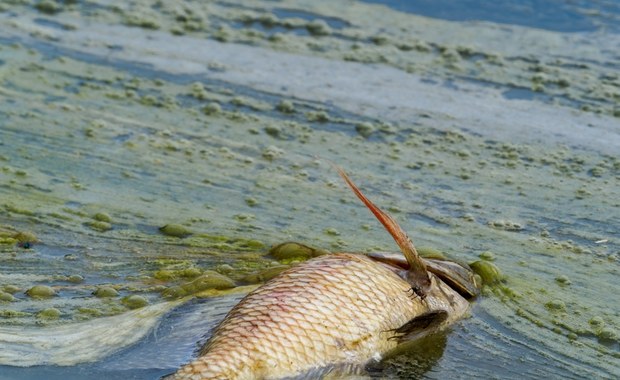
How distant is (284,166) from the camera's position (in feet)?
20.2

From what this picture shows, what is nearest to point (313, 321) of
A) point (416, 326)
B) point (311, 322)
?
point (311, 322)

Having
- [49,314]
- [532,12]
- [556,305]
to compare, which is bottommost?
[49,314]

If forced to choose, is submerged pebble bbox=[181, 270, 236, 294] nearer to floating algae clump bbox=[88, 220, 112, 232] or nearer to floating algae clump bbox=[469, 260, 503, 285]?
floating algae clump bbox=[88, 220, 112, 232]

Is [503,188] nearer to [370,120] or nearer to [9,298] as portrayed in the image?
[370,120]

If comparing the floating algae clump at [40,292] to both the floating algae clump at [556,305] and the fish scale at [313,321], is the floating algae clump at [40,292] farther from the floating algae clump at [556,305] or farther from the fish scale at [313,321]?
the floating algae clump at [556,305]

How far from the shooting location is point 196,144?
643 cm

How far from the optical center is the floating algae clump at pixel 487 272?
4.66 m

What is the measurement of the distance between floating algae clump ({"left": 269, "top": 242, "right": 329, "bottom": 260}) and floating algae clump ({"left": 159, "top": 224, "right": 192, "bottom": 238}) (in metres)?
0.48

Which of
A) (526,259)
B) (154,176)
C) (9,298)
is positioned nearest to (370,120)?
(154,176)

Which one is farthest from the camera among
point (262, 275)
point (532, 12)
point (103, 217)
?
point (532, 12)

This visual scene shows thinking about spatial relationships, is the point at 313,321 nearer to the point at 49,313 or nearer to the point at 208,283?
the point at 208,283

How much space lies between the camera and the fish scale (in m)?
3.46

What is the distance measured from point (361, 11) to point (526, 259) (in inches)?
176

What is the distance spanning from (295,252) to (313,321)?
116cm
